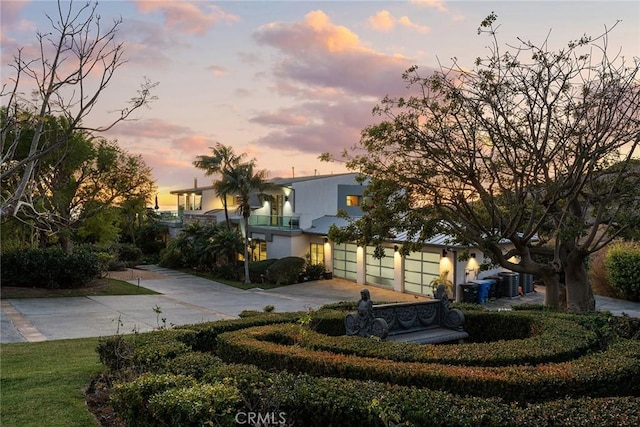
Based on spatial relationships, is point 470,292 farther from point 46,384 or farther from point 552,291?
point 46,384

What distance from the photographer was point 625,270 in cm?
2139

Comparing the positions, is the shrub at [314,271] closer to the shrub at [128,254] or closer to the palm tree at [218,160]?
the palm tree at [218,160]

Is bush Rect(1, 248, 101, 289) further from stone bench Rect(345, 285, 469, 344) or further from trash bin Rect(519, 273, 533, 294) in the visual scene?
trash bin Rect(519, 273, 533, 294)

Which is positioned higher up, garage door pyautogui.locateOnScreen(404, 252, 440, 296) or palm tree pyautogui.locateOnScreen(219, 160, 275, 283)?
palm tree pyautogui.locateOnScreen(219, 160, 275, 283)

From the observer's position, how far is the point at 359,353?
7359mm

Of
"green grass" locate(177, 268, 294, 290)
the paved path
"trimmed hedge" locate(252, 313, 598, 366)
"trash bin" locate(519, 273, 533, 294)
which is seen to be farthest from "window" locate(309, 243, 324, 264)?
"trimmed hedge" locate(252, 313, 598, 366)

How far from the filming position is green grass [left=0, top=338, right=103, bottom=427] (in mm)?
6398

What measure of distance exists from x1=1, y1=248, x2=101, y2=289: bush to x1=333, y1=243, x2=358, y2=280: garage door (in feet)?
43.7

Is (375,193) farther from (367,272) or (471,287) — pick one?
(367,272)

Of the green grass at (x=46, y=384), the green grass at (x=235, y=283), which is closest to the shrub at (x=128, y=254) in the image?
the green grass at (x=235, y=283)

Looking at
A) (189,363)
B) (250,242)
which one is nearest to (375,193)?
(189,363)

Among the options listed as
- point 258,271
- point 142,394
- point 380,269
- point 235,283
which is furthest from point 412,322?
point 258,271

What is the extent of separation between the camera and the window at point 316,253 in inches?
1230

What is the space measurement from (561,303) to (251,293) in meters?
15.3
